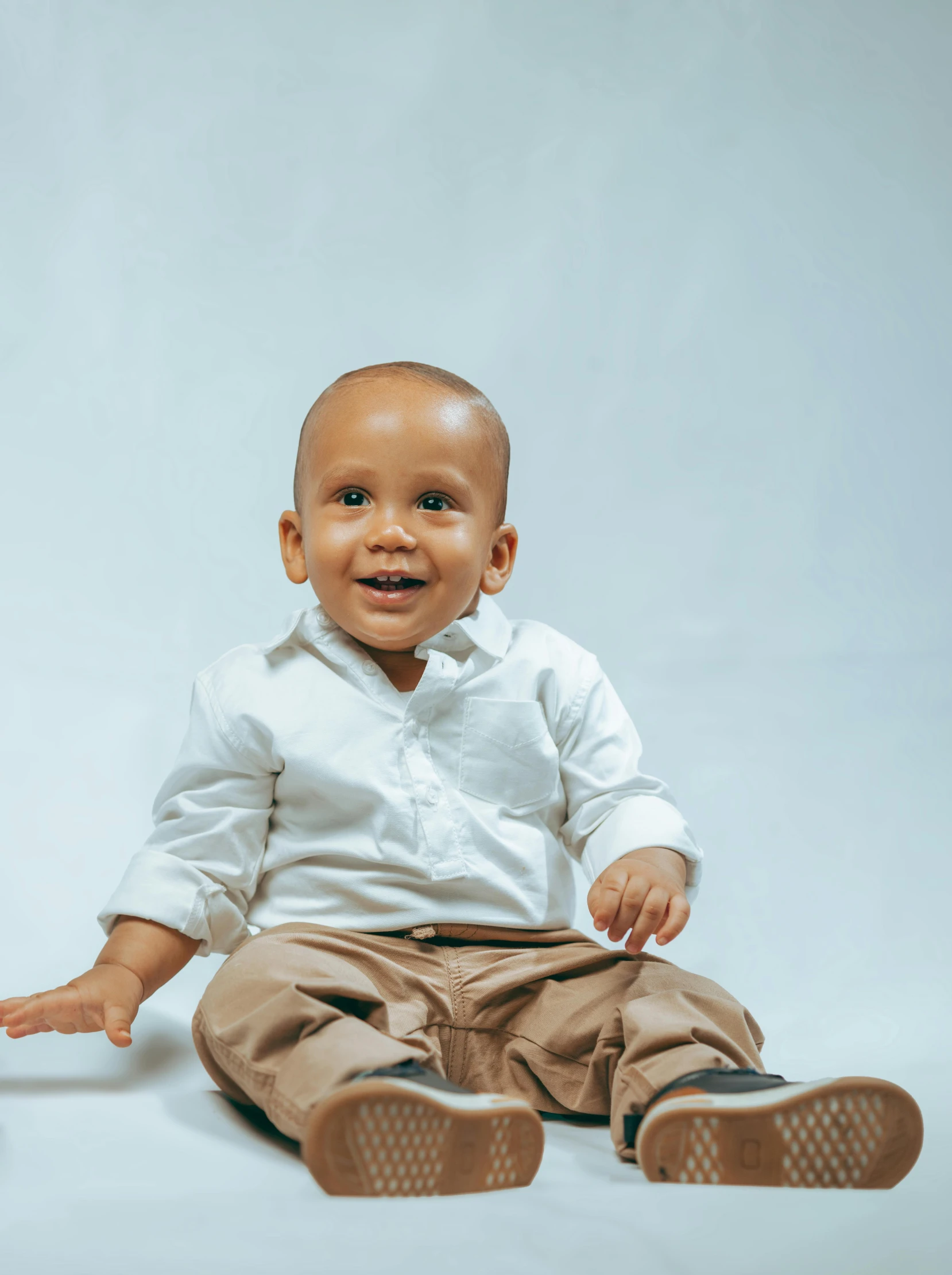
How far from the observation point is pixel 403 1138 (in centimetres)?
82

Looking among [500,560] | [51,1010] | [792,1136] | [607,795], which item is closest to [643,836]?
[607,795]

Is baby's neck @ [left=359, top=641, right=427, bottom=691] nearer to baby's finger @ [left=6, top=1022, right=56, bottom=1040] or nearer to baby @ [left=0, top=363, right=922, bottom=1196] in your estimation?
baby @ [left=0, top=363, right=922, bottom=1196]

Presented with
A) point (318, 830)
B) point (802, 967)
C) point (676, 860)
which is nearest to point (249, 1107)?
point (318, 830)

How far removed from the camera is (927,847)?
5.86ft

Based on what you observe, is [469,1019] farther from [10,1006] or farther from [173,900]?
[10,1006]

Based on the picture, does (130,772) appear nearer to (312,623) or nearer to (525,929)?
(312,623)

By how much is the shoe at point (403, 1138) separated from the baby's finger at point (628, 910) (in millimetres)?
319

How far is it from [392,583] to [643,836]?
1.12 feet

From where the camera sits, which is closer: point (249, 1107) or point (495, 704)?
point (249, 1107)

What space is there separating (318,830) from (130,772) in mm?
608

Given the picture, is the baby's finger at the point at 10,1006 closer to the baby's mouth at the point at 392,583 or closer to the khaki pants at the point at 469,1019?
the khaki pants at the point at 469,1019

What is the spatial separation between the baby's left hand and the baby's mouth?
0.33 m

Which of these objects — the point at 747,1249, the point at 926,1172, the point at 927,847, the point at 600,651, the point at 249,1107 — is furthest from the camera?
the point at 600,651

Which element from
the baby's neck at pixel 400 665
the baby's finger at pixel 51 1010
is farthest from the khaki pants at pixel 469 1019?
the baby's neck at pixel 400 665
